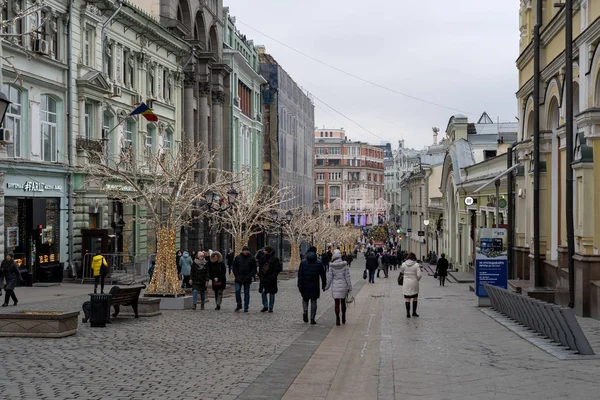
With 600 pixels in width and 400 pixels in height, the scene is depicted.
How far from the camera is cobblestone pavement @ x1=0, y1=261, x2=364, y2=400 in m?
10.4

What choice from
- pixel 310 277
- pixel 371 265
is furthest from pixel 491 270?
pixel 371 265

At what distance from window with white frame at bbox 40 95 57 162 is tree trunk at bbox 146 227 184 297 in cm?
1155

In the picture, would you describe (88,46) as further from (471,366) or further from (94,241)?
(471,366)

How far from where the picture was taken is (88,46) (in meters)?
36.8

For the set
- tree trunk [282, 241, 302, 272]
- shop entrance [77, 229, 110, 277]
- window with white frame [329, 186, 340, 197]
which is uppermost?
window with white frame [329, 186, 340, 197]

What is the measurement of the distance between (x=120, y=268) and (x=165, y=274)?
16222 millimetres

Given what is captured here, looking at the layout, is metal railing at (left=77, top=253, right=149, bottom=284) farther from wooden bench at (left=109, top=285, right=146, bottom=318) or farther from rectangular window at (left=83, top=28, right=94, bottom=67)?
wooden bench at (left=109, top=285, right=146, bottom=318)

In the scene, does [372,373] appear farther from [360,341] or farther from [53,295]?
[53,295]

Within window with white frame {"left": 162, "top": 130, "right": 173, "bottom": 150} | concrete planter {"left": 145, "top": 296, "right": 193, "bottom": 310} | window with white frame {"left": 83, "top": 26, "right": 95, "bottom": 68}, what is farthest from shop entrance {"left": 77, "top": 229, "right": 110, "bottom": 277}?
concrete planter {"left": 145, "top": 296, "right": 193, "bottom": 310}

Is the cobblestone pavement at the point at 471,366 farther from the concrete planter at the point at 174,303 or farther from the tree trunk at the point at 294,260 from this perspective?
the tree trunk at the point at 294,260

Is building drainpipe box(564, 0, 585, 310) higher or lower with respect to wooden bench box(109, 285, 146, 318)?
higher

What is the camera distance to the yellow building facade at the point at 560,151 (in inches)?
750

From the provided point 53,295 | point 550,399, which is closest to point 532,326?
point 550,399

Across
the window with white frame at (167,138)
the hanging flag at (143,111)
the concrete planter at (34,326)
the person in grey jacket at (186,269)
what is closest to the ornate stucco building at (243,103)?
the window with white frame at (167,138)
